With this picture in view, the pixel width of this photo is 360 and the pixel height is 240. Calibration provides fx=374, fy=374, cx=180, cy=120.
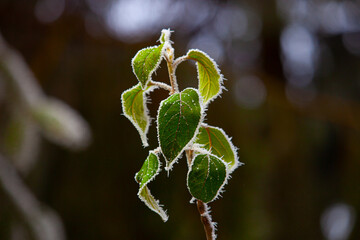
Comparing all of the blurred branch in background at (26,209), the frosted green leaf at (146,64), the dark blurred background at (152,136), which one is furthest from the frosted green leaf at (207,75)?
the blurred branch in background at (26,209)

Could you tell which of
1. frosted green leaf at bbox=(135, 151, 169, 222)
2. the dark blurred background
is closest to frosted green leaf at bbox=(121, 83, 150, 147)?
frosted green leaf at bbox=(135, 151, 169, 222)

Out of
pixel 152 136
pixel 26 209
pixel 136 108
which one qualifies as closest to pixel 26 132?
pixel 26 209

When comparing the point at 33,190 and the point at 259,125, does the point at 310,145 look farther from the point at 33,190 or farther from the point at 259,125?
the point at 33,190

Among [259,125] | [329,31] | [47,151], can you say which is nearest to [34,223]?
[47,151]

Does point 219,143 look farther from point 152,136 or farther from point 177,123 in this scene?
point 152,136

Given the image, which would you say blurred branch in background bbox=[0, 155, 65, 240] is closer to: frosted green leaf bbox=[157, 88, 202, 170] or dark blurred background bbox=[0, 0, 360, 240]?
dark blurred background bbox=[0, 0, 360, 240]

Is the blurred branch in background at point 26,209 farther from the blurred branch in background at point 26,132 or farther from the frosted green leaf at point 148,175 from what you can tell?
the frosted green leaf at point 148,175
